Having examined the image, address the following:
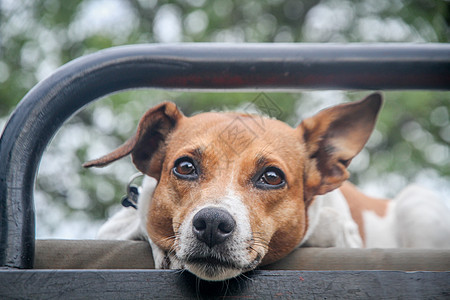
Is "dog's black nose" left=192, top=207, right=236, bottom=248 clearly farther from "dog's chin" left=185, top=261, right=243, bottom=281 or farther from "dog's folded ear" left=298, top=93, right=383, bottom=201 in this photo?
"dog's folded ear" left=298, top=93, right=383, bottom=201

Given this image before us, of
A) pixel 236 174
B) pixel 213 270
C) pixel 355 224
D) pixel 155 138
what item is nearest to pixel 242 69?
pixel 213 270

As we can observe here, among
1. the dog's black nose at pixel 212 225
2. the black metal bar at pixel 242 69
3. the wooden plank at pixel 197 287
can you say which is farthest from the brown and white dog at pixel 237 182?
the black metal bar at pixel 242 69

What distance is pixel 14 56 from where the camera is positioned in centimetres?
791

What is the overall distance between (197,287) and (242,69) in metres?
0.50

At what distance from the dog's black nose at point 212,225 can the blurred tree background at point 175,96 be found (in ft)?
16.1

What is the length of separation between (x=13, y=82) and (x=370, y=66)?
7477 millimetres

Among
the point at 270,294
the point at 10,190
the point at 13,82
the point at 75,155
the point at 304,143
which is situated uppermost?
the point at 13,82

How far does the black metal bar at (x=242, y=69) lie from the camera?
3.56ft

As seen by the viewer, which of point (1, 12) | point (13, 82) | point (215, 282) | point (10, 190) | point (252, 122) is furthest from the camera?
point (13, 82)

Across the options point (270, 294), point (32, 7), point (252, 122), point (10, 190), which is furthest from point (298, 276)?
point (32, 7)

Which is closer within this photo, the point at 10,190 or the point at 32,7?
the point at 10,190

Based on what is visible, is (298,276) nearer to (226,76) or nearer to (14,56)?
(226,76)

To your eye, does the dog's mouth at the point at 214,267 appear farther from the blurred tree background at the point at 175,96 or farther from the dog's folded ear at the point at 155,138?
the blurred tree background at the point at 175,96

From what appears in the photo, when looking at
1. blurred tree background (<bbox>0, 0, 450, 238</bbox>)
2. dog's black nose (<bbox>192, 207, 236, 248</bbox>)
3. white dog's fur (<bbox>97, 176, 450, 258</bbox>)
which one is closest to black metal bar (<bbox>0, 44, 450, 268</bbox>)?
dog's black nose (<bbox>192, 207, 236, 248</bbox>)
